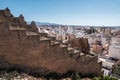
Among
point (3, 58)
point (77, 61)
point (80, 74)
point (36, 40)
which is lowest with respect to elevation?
point (80, 74)

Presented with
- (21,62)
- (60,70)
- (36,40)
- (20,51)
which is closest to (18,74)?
(21,62)

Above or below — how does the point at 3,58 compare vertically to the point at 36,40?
below

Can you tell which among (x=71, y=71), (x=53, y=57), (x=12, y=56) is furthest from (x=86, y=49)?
(x=12, y=56)

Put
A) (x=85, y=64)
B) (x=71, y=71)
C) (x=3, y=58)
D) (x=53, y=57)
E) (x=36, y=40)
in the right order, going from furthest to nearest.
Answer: (x=85, y=64)
(x=71, y=71)
(x=53, y=57)
(x=36, y=40)
(x=3, y=58)

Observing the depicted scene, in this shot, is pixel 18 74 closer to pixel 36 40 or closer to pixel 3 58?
pixel 3 58

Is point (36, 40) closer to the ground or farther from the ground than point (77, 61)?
farther from the ground

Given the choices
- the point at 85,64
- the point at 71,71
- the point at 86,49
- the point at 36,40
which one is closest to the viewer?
the point at 36,40

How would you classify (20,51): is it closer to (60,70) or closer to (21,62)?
(21,62)

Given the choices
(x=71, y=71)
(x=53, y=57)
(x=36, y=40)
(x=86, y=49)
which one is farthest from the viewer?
(x=86, y=49)

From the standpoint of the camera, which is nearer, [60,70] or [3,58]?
[3,58]
